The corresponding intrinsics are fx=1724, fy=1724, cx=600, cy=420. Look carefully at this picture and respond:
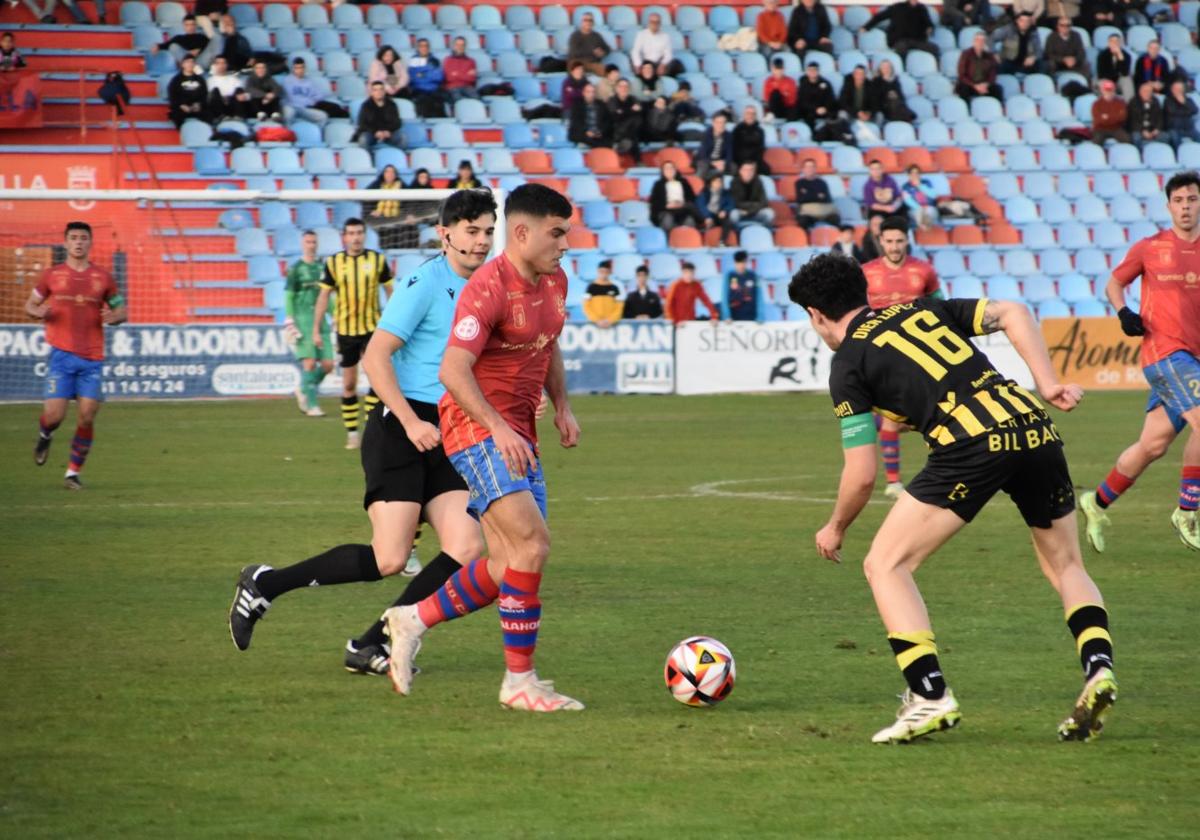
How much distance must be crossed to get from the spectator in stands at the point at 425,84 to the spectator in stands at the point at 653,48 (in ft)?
11.9

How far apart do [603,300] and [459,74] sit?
6.76m

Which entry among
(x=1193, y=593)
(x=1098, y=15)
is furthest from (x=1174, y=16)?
(x=1193, y=593)

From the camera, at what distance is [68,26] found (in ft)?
97.0

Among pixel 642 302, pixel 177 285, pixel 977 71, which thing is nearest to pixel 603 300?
pixel 642 302

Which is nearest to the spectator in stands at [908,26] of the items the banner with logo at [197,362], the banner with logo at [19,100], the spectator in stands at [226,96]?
the spectator in stands at [226,96]

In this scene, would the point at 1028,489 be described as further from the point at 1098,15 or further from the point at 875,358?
the point at 1098,15

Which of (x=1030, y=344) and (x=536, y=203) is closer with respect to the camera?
(x=1030, y=344)

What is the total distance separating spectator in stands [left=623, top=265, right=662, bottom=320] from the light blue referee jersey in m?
18.2

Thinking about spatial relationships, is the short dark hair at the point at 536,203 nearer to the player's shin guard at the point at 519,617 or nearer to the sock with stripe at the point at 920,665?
the player's shin guard at the point at 519,617

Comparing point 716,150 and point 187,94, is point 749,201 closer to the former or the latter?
point 716,150

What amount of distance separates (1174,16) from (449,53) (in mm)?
15183

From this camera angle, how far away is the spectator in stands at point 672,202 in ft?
94.7

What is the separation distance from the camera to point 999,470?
5883mm

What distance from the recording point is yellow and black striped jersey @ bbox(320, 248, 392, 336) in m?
17.2
